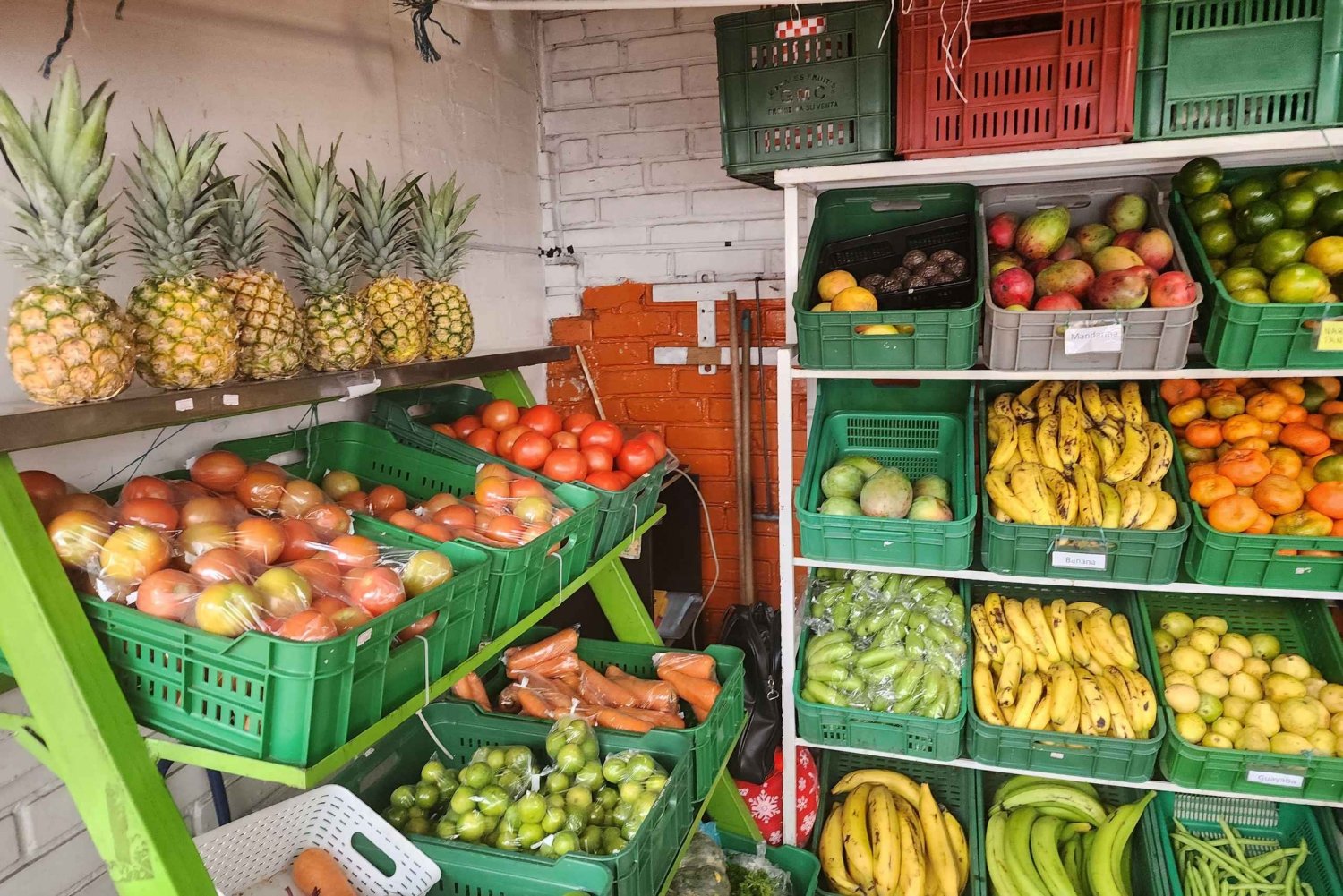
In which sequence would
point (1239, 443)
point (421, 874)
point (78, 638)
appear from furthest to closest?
point (1239, 443) < point (421, 874) < point (78, 638)

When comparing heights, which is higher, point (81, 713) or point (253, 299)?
point (253, 299)

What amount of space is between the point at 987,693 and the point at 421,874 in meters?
1.46

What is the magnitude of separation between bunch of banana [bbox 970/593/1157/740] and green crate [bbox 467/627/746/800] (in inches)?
26.2

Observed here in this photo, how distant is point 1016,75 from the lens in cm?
183

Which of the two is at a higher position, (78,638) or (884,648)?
(78,638)

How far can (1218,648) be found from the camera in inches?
81.2

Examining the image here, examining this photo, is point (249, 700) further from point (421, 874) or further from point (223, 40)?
point (223, 40)

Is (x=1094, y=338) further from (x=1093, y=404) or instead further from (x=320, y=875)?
(x=320, y=875)

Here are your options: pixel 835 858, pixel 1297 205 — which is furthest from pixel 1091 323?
pixel 835 858

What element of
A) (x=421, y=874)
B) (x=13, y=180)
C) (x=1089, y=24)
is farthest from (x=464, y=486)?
(x=1089, y=24)

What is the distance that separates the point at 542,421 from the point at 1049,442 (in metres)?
1.39

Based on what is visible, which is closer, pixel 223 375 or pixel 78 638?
pixel 78 638

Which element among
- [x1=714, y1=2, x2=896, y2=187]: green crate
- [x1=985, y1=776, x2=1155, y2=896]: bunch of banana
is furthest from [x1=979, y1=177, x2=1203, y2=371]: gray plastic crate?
[x1=985, y1=776, x2=1155, y2=896]: bunch of banana

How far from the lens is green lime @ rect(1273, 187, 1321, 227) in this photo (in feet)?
6.02
